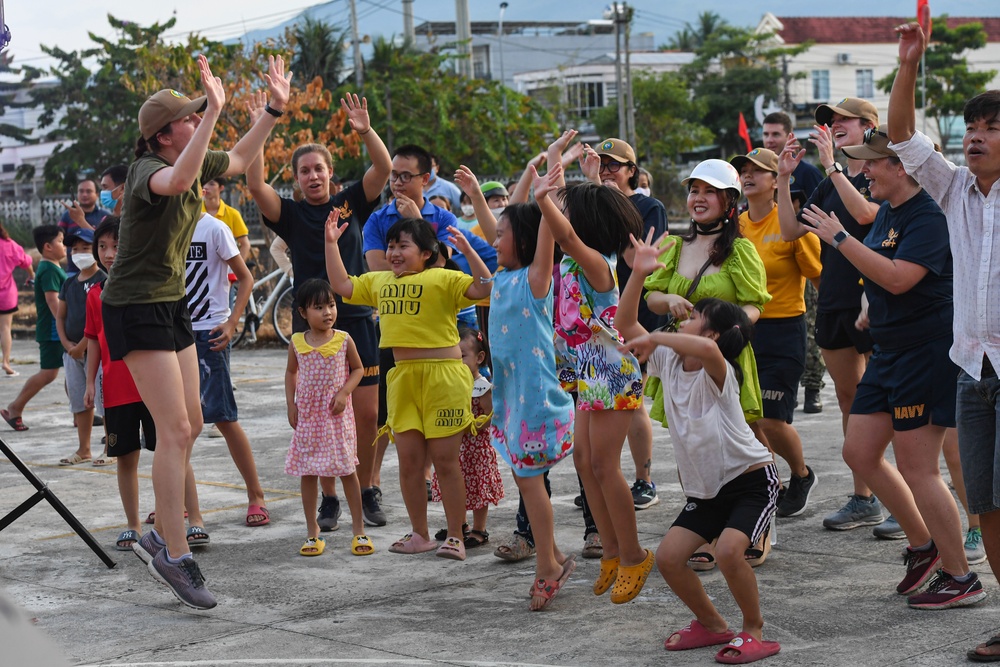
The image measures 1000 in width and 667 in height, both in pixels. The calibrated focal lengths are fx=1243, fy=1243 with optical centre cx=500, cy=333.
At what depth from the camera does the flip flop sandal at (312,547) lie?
20.5 feet

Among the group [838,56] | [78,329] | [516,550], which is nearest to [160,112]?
[516,550]

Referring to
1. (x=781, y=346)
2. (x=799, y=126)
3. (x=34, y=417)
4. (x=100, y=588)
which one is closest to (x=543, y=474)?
(x=781, y=346)

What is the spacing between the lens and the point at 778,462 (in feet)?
27.1

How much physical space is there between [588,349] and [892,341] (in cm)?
128

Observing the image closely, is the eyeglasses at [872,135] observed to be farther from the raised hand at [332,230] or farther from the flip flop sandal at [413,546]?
the flip flop sandal at [413,546]

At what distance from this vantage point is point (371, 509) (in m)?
7.05

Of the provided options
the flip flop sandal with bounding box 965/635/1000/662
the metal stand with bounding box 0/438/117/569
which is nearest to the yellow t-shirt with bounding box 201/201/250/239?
the metal stand with bounding box 0/438/117/569

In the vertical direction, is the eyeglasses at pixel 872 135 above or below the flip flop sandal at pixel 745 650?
above

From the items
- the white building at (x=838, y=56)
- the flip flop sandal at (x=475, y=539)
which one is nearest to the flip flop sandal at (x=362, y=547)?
the flip flop sandal at (x=475, y=539)

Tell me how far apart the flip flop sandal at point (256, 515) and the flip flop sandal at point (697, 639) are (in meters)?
3.07

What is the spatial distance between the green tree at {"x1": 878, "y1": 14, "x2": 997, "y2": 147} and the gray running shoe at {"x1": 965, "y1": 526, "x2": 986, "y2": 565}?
195 ft

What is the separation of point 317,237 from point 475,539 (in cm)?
194

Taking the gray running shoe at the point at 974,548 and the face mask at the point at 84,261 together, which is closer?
the gray running shoe at the point at 974,548

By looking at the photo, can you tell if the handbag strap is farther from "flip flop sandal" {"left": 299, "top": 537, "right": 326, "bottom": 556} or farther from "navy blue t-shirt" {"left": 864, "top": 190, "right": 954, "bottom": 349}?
"flip flop sandal" {"left": 299, "top": 537, "right": 326, "bottom": 556}
